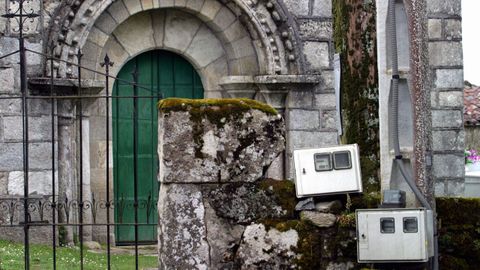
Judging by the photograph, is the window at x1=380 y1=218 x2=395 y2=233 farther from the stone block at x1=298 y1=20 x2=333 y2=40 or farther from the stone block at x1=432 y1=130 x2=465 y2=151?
the stone block at x1=432 y1=130 x2=465 y2=151

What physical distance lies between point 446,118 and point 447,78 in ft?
1.61

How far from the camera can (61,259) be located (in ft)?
35.0

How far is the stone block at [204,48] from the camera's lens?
13.7 meters

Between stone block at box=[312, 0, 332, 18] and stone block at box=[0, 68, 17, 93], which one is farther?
stone block at box=[312, 0, 332, 18]

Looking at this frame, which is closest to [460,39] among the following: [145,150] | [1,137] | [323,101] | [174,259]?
[323,101]

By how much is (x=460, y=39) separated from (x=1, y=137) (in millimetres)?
5707

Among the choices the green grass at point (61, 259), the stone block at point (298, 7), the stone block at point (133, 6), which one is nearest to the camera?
the green grass at point (61, 259)

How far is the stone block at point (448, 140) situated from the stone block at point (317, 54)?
5.30 ft

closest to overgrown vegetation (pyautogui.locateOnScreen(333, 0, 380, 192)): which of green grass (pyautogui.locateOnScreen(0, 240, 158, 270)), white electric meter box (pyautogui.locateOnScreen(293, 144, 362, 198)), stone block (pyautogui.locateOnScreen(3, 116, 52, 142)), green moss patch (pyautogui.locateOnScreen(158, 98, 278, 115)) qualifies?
white electric meter box (pyautogui.locateOnScreen(293, 144, 362, 198))

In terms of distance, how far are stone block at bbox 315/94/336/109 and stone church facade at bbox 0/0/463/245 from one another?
1 cm

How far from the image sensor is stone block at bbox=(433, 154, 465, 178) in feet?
45.1

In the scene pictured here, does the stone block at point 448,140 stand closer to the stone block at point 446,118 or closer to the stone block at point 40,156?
the stone block at point 446,118

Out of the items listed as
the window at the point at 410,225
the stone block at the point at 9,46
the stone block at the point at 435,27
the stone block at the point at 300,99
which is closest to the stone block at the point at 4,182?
the stone block at the point at 9,46

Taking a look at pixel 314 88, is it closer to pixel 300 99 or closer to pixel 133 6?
pixel 300 99
